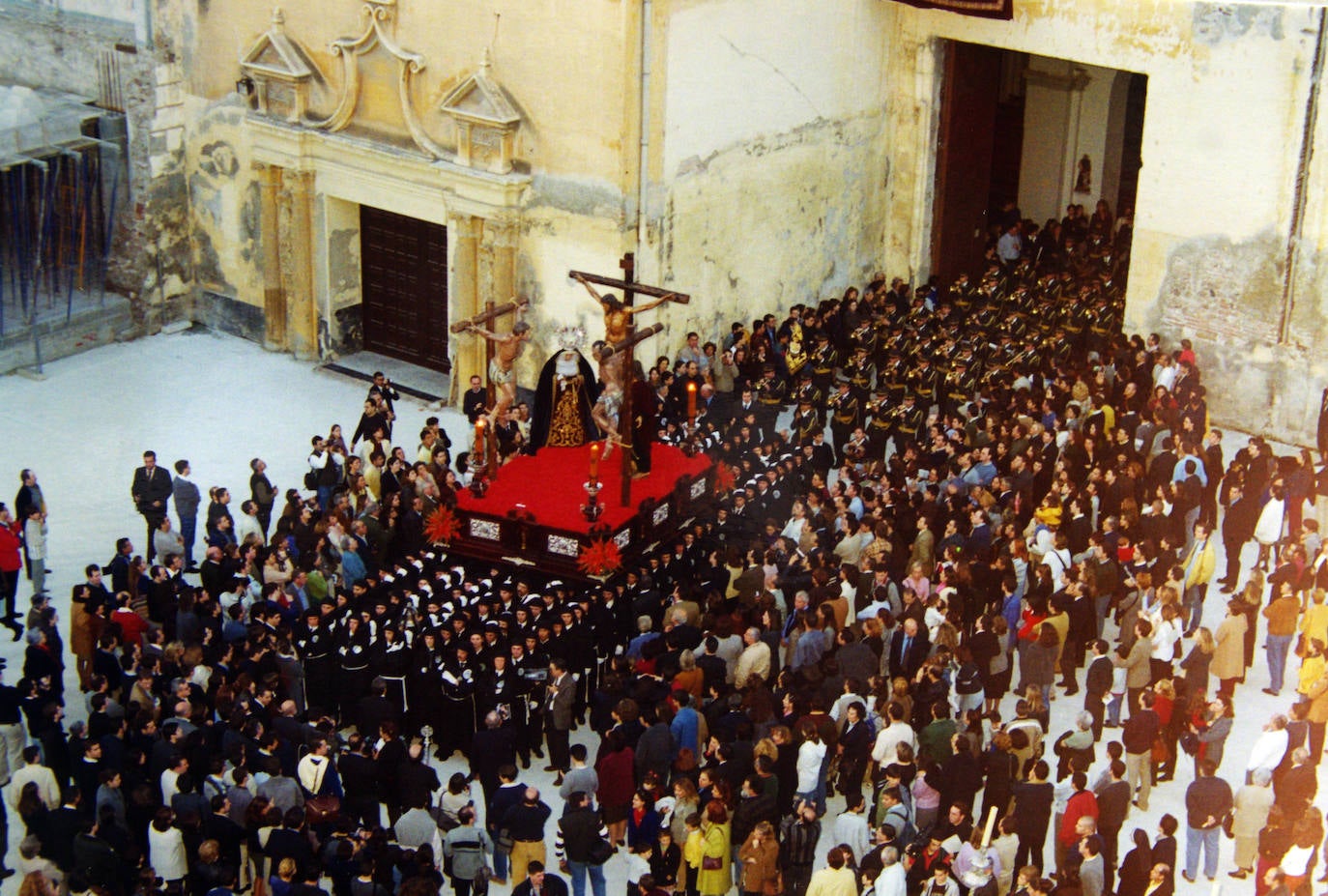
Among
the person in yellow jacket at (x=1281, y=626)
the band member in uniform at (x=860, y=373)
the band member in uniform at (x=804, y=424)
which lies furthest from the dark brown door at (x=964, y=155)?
the person in yellow jacket at (x=1281, y=626)

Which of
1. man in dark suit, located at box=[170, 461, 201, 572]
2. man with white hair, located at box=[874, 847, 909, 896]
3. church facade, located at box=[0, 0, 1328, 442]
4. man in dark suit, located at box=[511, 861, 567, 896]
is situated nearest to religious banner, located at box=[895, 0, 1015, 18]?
church facade, located at box=[0, 0, 1328, 442]

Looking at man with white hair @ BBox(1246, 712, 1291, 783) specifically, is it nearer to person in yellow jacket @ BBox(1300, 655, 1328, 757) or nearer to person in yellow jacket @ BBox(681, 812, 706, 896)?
person in yellow jacket @ BBox(1300, 655, 1328, 757)

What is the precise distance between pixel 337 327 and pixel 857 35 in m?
8.38

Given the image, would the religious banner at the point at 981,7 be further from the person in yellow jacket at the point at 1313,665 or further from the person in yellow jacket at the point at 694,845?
the person in yellow jacket at the point at 694,845

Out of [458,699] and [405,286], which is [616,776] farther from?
[405,286]

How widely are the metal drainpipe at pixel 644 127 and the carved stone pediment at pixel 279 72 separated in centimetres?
522

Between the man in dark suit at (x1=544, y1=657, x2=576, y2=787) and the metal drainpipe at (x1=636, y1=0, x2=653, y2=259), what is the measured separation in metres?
7.85

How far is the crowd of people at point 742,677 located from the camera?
51.0 ft

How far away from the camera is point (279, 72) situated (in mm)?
26547

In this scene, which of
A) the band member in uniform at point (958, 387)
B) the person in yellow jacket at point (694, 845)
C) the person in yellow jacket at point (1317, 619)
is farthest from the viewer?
the band member in uniform at point (958, 387)

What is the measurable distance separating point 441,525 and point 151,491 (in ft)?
10.6

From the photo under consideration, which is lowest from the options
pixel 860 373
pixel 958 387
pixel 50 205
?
pixel 958 387

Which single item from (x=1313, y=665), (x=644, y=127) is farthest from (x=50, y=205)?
(x=1313, y=665)

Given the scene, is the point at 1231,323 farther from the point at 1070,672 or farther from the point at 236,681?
the point at 236,681
